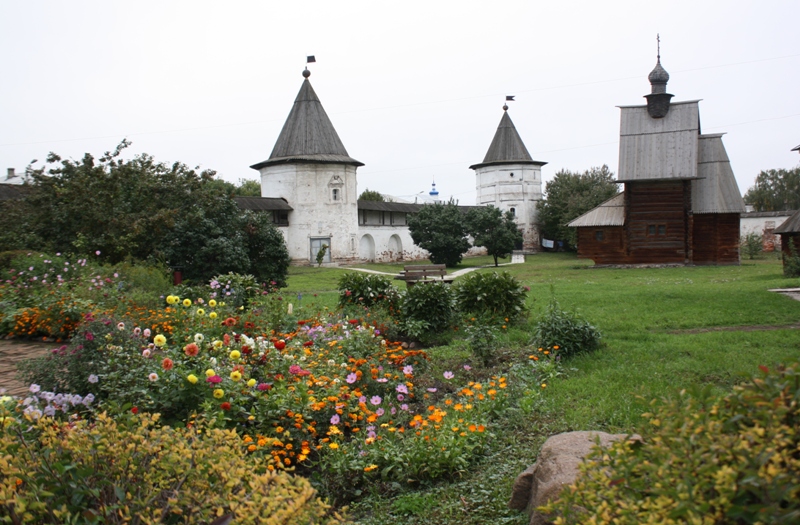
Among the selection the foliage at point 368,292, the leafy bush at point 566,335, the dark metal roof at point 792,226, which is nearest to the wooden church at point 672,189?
the dark metal roof at point 792,226

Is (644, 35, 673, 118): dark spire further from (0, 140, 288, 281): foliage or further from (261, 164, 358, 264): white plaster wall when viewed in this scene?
(0, 140, 288, 281): foliage

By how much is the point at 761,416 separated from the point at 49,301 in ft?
30.5

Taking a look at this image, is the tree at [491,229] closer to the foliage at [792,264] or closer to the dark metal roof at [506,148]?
the dark metal roof at [506,148]

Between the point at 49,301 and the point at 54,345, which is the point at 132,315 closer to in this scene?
the point at 54,345

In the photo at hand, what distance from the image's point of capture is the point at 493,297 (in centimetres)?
1043

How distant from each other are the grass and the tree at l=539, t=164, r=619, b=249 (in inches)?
1252

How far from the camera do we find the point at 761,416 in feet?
6.52

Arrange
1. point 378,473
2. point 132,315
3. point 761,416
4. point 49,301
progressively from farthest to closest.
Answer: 1. point 49,301
2. point 132,315
3. point 378,473
4. point 761,416

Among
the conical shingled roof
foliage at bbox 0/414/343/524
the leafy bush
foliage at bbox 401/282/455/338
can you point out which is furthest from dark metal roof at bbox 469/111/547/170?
foliage at bbox 0/414/343/524

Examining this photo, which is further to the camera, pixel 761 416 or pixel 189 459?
pixel 189 459

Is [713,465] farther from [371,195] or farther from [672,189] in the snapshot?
[371,195]

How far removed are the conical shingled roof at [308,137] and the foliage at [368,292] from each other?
1029 inches

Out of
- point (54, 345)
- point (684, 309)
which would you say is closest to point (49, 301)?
point (54, 345)

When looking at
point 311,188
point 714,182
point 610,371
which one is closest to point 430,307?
point 610,371
